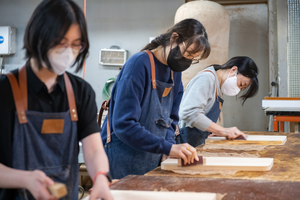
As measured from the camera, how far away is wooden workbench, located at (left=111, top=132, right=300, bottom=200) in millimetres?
1109

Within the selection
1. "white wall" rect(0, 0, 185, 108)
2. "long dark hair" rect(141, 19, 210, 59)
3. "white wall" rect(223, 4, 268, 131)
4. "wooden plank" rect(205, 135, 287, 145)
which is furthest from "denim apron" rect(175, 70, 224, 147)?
"white wall" rect(0, 0, 185, 108)

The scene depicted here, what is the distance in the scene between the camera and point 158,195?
1.10 m

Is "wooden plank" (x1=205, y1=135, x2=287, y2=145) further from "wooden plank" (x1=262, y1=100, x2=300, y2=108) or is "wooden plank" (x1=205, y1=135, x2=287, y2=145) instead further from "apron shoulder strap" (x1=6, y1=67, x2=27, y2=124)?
"apron shoulder strap" (x1=6, y1=67, x2=27, y2=124)

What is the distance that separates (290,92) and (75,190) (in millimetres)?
4098

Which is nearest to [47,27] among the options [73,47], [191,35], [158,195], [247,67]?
[73,47]

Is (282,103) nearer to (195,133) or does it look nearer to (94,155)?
(195,133)

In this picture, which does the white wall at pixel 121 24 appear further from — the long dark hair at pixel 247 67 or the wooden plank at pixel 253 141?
the wooden plank at pixel 253 141

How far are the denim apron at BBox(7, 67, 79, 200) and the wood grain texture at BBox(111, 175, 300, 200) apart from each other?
0.29 metres

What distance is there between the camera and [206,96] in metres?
2.31

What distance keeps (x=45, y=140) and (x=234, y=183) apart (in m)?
0.77

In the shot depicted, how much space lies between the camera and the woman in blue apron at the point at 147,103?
1.50m

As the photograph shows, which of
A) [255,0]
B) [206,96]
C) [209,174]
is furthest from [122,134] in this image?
[255,0]

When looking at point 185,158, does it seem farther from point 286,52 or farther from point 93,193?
point 286,52

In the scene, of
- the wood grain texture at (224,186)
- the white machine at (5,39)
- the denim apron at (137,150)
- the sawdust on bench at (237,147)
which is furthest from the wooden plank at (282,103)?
the white machine at (5,39)
